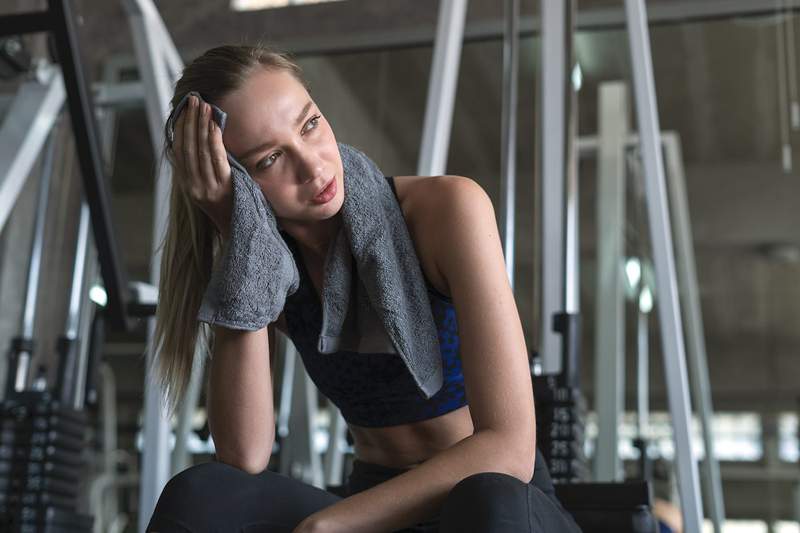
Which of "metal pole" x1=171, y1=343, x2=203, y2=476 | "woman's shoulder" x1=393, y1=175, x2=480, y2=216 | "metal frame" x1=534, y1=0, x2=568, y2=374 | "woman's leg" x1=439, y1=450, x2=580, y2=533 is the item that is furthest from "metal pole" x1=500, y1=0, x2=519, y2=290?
"metal pole" x1=171, y1=343, x2=203, y2=476

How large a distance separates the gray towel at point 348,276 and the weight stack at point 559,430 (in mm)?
513

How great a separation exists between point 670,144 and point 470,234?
2.07 meters

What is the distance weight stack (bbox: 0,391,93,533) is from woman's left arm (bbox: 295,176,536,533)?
1192mm

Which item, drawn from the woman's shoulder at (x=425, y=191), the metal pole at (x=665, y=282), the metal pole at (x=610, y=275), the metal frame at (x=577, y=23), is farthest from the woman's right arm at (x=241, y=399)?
the metal frame at (x=577, y=23)

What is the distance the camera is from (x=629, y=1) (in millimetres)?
1945

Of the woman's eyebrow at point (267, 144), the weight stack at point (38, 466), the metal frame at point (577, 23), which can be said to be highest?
the metal frame at point (577, 23)

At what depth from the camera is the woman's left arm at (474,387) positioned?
3.24 ft

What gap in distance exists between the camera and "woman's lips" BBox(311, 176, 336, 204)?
1.12 metres

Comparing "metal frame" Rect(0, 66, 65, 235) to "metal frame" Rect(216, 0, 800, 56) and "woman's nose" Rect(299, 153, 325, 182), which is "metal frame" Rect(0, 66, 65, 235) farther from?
"woman's nose" Rect(299, 153, 325, 182)

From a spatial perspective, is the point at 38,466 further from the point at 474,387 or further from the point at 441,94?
the point at 474,387

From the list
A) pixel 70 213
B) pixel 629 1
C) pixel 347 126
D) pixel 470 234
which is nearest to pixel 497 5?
pixel 347 126

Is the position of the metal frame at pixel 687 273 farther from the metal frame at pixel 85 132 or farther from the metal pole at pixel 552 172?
the metal frame at pixel 85 132

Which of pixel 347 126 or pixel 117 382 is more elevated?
pixel 347 126

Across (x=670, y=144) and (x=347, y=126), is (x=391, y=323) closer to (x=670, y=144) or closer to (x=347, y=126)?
(x=347, y=126)
